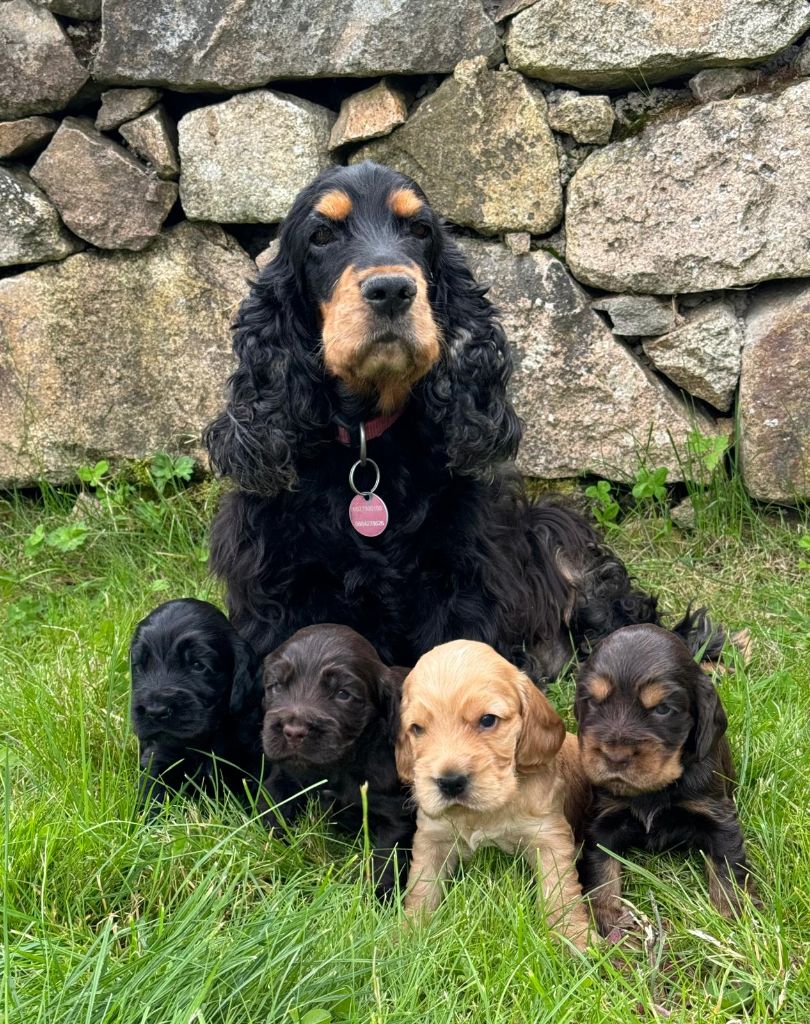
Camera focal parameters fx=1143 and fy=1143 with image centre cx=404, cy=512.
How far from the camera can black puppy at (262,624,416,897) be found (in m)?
2.73

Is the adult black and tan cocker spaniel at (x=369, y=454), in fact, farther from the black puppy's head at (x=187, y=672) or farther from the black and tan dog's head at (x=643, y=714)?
the black and tan dog's head at (x=643, y=714)

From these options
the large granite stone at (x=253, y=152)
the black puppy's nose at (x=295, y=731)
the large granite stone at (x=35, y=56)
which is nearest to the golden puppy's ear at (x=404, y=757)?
the black puppy's nose at (x=295, y=731)

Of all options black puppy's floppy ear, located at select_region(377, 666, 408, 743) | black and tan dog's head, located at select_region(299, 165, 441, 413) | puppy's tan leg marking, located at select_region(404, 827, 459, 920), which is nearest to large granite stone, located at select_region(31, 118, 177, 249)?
black and tan dog's head, located at select_region(299, 165, 441, 413)

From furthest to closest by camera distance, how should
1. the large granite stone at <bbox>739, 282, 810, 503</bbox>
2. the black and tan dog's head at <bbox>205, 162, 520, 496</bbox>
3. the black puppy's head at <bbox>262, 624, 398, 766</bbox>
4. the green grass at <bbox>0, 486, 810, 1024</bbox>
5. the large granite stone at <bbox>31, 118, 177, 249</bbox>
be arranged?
the large granite stone at <bbox>31, 118, 177, 249</bbox> → the large granite stone at <bbox>739, 282, 810, 503</bbox> → the black and tan dog's head at <bbox>205, 162, 520, 496</bbox> → the black puppy's head at <bbox>262, 624, 398, 766</bbox> → the green grass at <bbox>0, 486, 810, 1024</bbox>

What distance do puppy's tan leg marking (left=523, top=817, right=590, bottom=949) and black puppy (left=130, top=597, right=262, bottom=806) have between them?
863mm

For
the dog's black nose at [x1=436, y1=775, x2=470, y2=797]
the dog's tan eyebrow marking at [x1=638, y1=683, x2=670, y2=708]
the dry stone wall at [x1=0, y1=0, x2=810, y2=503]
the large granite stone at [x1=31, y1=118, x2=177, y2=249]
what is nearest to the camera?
the dog's black nose at [x1=436, y1=775, x2=470, y2=797]

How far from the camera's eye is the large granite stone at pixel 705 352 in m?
4.41

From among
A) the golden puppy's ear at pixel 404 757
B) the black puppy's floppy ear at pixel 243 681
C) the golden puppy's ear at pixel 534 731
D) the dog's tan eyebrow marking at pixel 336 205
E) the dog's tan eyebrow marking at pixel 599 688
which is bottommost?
the black puppy's floppy ear at pixel 243 681

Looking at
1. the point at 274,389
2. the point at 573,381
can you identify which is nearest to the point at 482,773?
the point at 274,389

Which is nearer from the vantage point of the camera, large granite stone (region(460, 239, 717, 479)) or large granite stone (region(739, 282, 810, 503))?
large granite stone (region(739, 282, 810, 503))

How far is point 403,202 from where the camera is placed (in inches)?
134

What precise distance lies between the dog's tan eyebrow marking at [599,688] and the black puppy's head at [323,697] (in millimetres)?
517

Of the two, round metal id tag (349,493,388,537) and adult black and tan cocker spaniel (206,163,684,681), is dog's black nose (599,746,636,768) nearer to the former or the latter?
adult black and tan cocker spaniel (206,163,684,681)

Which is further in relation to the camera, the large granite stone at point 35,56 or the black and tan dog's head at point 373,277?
the large granite stone at point 35,56
